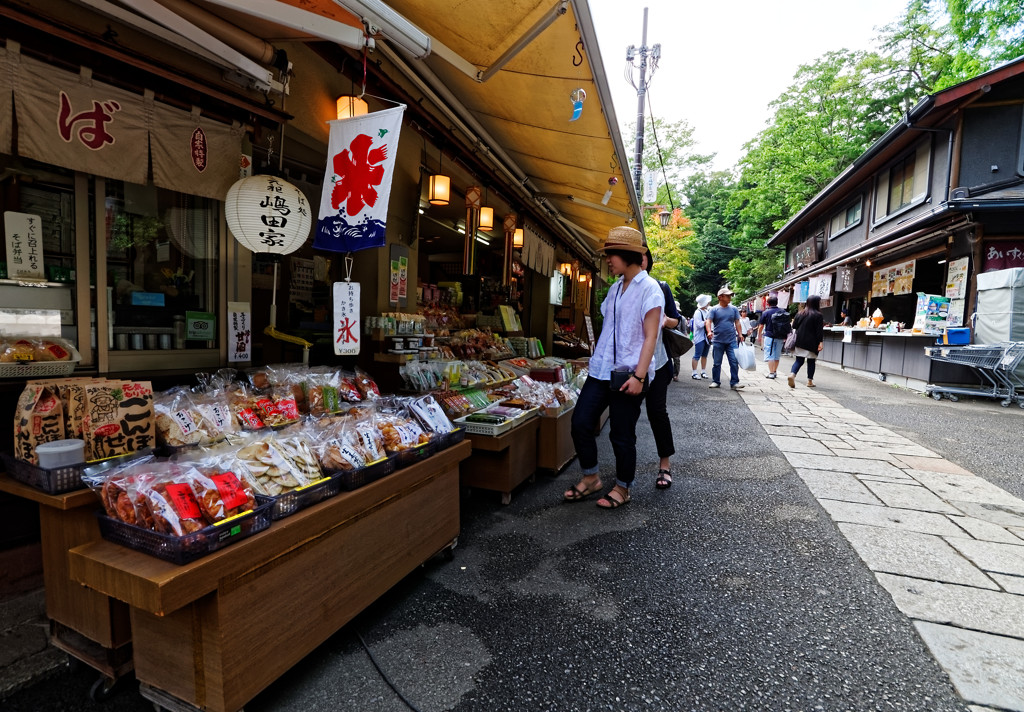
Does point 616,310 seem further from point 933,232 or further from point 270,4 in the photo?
point 933,232

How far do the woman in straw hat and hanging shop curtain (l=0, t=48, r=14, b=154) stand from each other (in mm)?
4083

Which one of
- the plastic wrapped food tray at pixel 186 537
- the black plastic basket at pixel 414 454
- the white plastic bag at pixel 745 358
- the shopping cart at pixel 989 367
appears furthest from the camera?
the white plastic bag at pixel 745 358

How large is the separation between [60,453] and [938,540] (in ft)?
19.7

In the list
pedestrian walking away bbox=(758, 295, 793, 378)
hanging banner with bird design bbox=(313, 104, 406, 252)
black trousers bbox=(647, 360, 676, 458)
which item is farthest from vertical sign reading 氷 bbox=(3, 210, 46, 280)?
pedestrian walking away bbox=(758, 295, 793, 378)

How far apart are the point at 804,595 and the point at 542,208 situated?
865 cm

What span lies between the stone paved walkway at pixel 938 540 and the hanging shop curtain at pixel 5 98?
19.4 feet

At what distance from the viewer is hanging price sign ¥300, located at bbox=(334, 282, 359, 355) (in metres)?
3.89

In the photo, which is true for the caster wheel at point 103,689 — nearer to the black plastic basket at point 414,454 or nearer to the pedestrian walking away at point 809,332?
the black plastic basket at point 414,454

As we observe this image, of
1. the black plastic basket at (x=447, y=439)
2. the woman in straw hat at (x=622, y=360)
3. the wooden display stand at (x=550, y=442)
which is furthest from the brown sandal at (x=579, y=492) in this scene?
the black plastic basket at (x=447, y=439)

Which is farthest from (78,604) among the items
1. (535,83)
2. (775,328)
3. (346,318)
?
(775,328)

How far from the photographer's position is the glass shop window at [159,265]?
12.6 feet

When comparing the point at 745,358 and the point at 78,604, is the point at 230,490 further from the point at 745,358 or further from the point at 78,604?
the point at 745,358

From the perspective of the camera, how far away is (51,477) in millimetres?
2260

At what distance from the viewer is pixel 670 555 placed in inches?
145
